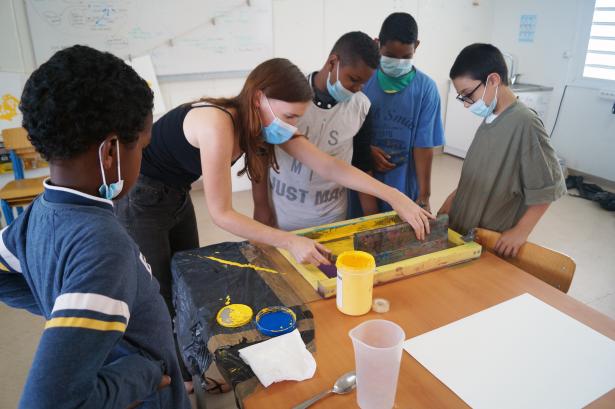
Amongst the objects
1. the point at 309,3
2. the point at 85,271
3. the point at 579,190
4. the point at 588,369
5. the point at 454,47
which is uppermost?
the point at 309,3

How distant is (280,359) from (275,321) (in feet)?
0.37

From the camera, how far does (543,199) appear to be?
136 centimetres

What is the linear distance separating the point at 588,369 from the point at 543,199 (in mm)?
667

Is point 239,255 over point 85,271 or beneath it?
beneath

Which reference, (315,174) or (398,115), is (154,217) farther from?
(398,115)

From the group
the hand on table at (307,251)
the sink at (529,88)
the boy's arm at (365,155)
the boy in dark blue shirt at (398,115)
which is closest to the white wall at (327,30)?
the sink at (529,88)

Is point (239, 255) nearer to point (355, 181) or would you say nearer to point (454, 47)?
point (355, 181)

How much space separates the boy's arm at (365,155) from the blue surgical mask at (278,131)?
49 centimetres

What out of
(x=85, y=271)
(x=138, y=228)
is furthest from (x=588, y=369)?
(x=138, y=228)

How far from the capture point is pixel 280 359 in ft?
2.77

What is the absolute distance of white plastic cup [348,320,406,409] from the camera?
70 centimetres

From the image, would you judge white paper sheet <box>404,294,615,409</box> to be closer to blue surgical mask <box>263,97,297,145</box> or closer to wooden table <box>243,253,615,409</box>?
wooden table <box>243,253,615,409</box>

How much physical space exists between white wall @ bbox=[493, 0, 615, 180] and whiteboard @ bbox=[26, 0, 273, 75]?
2816 millimetres

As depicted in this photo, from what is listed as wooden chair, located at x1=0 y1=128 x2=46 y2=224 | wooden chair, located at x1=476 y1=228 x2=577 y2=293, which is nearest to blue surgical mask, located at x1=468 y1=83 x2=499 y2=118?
wooden chair, located at x1=476 y1=228 x2=577 y2=293
